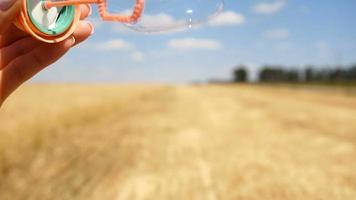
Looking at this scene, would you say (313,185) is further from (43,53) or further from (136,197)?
(43,53)

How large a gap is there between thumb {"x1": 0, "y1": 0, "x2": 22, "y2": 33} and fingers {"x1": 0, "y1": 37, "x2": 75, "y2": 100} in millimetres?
215

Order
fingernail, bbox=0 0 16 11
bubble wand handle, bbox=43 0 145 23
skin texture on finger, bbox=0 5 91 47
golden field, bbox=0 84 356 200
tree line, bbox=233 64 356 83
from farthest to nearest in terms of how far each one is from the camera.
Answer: tree line, bbox=233 64 356 83 < golden field, bbox=0 84 356 200 < skin texture on finger, bbox=0 5 91 47 < bubble wand handle, bbox=43 0 145 23 < fingernail, bbox=0 0 16 11

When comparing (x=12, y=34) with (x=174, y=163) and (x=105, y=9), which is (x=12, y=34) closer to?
(x=105, y=9)

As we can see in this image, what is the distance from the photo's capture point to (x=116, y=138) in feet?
43.7

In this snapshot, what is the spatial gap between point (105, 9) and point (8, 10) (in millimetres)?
338

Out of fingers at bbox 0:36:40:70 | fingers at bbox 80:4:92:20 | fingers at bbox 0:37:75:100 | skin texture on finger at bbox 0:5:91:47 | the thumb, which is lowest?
fingers at bbox 0:37:75:100

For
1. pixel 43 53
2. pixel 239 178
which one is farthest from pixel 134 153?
pixel 43 53

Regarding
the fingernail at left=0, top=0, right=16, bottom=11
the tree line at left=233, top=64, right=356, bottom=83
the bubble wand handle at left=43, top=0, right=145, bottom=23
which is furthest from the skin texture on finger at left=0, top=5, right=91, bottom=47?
the tree line at left=233, top=64, right=356, bottom=83

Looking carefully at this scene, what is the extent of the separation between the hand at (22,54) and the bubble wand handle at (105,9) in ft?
0.39

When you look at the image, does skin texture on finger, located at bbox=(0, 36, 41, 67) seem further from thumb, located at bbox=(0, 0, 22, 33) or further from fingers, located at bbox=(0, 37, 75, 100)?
thumb, located at bbox=(0, 0, 22, 33)

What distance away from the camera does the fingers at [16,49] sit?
6.72 ft

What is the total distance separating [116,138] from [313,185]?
6.47 m

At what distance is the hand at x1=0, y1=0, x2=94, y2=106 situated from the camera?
2045 mm

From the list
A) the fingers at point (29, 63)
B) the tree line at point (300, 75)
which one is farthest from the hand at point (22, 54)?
the tree line at point (300, 75)
